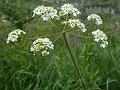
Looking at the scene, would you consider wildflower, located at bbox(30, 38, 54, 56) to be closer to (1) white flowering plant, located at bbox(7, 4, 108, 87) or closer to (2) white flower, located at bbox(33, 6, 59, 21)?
(1) white flowering plant, located at bbox(7, 4, 108, 87)

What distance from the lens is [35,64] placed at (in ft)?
15.1

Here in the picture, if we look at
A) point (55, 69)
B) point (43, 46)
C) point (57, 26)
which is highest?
point (57, 26)

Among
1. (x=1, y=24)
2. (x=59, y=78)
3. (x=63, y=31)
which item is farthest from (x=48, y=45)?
(x=1, y=24)

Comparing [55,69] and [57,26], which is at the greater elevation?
[57,26]

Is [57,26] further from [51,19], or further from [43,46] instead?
[43,46]

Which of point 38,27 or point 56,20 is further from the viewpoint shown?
point 38,27

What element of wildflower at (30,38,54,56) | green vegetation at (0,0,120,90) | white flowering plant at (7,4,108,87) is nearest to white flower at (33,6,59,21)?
white flowering plant at (7,4,108,87)

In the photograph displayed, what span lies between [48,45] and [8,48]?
1858mm

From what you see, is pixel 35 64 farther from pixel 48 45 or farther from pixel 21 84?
pixel 48 45

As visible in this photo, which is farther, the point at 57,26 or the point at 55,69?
the point at 55,69

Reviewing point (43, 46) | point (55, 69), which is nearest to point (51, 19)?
point (43, 46)

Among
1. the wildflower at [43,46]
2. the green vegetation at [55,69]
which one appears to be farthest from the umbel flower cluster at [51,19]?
the green vegetation at [55,69]

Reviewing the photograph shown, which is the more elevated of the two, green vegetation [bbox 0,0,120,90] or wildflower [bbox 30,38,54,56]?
wildflower [bbox 30,38,54,56]

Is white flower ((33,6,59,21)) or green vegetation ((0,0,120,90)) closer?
white flower ((33,6,59,21))
